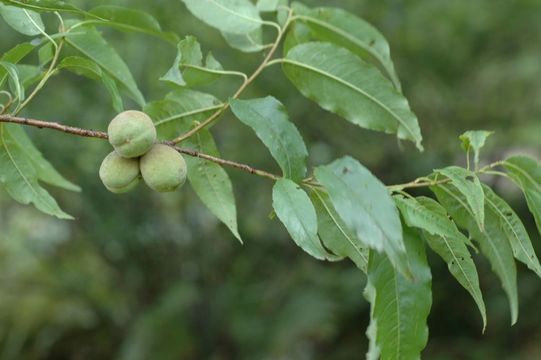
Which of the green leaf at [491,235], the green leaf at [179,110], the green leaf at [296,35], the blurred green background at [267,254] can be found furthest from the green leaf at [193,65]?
the blurred green background at [267,254]

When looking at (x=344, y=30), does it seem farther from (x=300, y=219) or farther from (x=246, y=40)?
(x=300, y=219)

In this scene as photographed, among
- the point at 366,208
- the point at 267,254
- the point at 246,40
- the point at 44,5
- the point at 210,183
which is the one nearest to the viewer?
the point at 366,208

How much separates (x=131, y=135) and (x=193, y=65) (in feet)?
0.45

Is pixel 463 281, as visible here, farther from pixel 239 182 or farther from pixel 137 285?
pixel 137 285

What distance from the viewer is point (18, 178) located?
2.18 feet

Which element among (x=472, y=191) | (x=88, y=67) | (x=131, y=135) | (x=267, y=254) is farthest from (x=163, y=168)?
(x=267, y=254)

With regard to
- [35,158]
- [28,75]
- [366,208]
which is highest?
[366,208]

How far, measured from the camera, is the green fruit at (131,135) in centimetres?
55

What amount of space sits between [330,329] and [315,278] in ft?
0.81

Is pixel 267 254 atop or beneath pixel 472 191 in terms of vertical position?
beneath

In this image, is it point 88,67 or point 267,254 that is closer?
point 88,67

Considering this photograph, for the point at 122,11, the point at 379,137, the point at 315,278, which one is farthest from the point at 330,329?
the point at 122,11

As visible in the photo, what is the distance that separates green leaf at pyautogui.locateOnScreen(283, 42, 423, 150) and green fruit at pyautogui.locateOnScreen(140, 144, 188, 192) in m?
0.18

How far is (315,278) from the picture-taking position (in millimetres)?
2820
